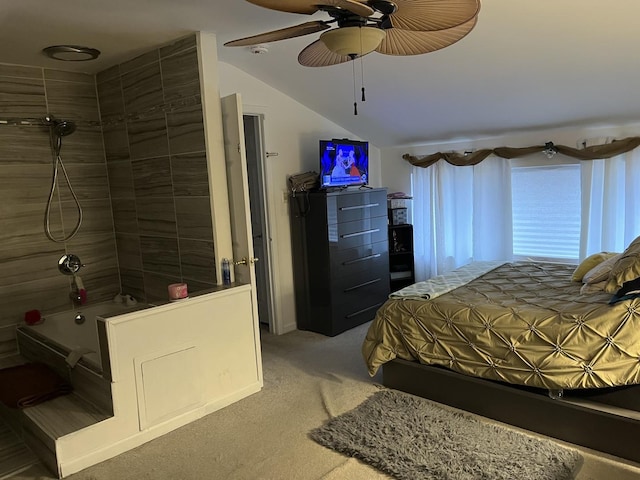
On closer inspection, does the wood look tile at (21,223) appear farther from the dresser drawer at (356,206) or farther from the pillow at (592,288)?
the pillow at (592,288)

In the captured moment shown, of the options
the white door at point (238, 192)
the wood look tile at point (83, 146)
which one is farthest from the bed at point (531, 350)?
the wood look tile at point (83, 146)

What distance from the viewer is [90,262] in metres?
4.17

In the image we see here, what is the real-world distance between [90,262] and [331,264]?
207 centimetres

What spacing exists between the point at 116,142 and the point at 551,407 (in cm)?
368

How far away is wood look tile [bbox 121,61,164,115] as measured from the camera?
140 inches

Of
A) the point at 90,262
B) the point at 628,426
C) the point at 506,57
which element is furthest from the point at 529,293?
the point at 90,262

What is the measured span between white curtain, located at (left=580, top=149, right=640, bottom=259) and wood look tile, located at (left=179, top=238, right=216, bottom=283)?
3265 mm

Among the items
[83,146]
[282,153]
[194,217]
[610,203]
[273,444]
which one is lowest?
[273,444]

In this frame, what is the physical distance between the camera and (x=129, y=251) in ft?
13.8

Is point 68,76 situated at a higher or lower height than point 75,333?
higher

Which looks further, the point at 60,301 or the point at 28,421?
the point at 60,301

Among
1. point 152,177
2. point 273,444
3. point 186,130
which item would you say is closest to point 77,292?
point 152,177

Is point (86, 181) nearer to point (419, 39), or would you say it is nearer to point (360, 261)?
point (360, 261)

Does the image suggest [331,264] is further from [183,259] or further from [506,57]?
[506,57]
